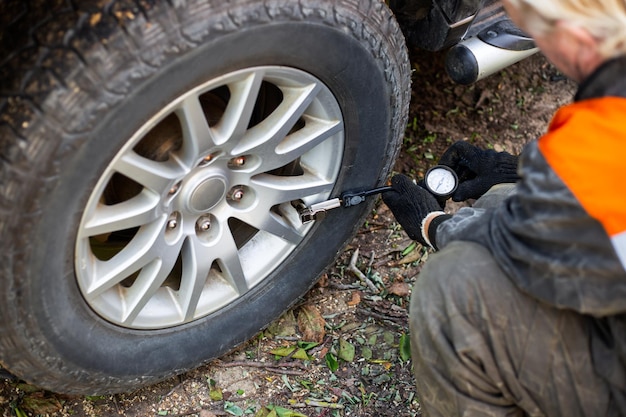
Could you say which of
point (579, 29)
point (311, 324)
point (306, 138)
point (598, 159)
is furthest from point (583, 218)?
point (311, 324)

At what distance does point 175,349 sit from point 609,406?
1.26 m

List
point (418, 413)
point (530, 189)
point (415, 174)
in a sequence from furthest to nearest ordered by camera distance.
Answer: point (415, 174), point (418, 413), point (530, 189)

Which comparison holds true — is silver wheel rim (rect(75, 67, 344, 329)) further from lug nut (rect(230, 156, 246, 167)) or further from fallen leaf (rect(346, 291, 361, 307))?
fallen leaf (rect(346, 291, 361, 307))

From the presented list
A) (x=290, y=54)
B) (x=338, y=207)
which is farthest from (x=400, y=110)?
(x=290, y=54)

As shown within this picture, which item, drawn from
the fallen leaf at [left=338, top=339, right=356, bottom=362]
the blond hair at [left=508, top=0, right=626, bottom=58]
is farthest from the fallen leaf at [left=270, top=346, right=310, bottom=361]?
the blond hair at [left=508, top=0, right=626, bottom=58]

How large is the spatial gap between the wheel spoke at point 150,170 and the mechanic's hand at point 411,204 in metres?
0.77

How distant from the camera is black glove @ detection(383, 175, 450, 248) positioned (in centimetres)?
236

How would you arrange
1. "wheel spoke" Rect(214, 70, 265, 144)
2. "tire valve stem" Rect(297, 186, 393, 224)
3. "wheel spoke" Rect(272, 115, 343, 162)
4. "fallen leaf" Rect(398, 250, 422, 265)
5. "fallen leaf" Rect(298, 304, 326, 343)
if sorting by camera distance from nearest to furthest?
"wheel spoke" Rect(214, 70, 265, 144)
"wheel spoke" Rect(272, 115, 343, 162)
"tire valve stem" Rect(297, 186, 393, 224)
"fallen leaf" Rect(298, 304, 326, 343)
"fallen leaf" Rect(398, 250, 422, 265)

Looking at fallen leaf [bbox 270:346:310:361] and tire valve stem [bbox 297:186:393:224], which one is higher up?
tire valve stem [bbox 297:186:393:224]

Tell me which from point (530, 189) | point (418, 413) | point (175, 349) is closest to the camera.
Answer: point (530, 189)

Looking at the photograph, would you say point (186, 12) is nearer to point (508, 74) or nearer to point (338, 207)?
point (338, 207)

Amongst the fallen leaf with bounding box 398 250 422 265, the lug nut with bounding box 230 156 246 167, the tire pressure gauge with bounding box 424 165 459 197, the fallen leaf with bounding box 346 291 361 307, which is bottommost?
the fallen leaf with bounding box 398 250 422 265

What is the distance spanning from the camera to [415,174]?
10.3 ft

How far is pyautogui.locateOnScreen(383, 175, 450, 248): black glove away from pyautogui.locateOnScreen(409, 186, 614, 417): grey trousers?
455mm
